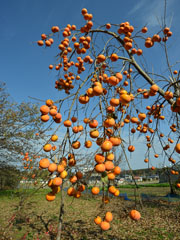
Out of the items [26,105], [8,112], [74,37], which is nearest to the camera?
[74,37]

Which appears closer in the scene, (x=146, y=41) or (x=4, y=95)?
(x=146, y=41)

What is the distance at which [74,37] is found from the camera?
2.00m

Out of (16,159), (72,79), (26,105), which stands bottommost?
(16,159)

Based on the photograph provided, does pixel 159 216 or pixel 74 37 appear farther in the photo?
pixel 159 216

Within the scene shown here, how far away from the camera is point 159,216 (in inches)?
226

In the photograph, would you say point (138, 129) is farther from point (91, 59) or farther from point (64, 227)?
point (64, 227)

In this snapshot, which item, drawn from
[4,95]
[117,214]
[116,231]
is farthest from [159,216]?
[4,95]

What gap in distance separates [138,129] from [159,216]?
5.10 m

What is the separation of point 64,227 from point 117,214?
96.6 inches

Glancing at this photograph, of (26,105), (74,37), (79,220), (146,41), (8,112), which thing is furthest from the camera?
(26,105)

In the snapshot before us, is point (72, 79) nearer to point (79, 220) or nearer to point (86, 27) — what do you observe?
point (86, 27)

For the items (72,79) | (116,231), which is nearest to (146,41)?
(72,79)

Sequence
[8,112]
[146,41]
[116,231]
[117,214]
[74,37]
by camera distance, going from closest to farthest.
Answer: [146,41]
[74,37]
[116,231]
[117,214]
[8,112]

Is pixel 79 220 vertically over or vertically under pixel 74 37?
under
